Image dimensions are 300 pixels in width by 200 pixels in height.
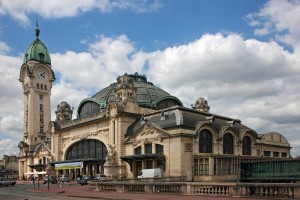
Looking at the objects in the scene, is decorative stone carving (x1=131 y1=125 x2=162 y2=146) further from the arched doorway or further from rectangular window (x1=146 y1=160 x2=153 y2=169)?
the arched doorway

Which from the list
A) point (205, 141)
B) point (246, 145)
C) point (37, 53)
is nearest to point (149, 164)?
point (205, 141)

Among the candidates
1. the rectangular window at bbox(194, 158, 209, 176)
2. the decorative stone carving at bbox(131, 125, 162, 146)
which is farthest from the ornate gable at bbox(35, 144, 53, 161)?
the rectangular window at bbox(194, 158, 209, 176)

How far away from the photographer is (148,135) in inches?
2240

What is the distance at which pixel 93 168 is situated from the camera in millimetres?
70250

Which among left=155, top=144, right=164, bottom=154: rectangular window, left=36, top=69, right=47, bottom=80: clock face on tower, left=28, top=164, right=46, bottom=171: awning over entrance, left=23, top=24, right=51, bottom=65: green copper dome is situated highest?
left=23, top=24, right=51, bottom=65: green copper dome

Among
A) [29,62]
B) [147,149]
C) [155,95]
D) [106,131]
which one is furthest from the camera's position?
[29,62]

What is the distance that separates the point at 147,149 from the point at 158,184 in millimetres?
26577

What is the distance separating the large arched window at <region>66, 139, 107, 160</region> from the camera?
68875 mm

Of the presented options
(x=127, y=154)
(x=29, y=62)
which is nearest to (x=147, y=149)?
(x=127, y=154)

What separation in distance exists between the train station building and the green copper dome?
94.0 feet

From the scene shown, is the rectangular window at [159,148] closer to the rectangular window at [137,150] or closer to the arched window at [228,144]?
the rectangular window at [137,150]

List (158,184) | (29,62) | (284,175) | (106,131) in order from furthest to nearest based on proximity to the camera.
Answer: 1. (29,62)
2. (106,131)
3. (284,175)
4. (158,184)

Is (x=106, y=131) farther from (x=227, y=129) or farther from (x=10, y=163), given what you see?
(x=10, y=163)

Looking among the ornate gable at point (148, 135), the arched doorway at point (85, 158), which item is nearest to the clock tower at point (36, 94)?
the arched doorway at point (85, 158)
